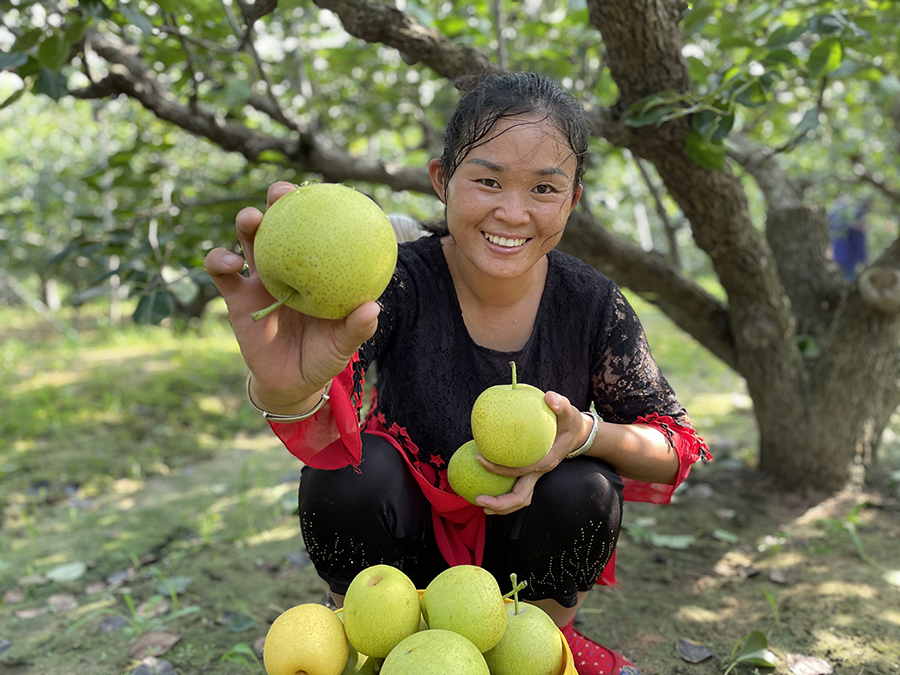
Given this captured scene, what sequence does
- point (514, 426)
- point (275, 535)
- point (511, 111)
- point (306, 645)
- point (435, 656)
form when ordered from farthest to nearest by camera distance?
1. point (275, 535)
2. point (511, 111)
3. point (514, 426)
4. point (306, 645)
5. point (435, 656)

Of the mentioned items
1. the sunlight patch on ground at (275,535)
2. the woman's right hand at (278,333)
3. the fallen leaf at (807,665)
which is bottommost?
the sunlight patch on ground at (275,535)

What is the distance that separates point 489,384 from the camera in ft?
5.90

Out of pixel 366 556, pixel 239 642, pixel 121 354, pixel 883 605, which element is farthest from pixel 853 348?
pixel 121 354

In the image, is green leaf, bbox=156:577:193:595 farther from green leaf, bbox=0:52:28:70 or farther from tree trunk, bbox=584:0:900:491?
tree trunk, bbox=584:0:900:491

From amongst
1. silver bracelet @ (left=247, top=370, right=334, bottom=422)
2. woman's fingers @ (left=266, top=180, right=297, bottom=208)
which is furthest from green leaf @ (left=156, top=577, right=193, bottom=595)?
woman's fingers @ (left=266, top=180, right=297, bottom=208)

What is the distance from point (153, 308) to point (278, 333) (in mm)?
1339

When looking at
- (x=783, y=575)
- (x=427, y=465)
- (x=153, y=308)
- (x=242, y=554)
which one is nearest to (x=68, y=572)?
(x=242, y=554)

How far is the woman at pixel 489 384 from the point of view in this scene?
4.90 ft

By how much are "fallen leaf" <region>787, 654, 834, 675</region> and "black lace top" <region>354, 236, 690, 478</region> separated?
0.70 metres

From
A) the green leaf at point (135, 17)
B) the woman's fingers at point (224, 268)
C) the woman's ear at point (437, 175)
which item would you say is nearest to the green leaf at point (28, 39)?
the green leaf at point (135, 17)

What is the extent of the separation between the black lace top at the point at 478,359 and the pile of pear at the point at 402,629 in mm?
541

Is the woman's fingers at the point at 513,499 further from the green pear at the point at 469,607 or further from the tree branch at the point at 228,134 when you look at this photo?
the tree branch at the point at 228,134

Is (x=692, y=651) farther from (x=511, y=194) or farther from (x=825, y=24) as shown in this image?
(x=825, y=24)

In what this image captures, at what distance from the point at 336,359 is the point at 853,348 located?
8.25 feet
